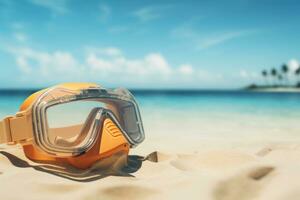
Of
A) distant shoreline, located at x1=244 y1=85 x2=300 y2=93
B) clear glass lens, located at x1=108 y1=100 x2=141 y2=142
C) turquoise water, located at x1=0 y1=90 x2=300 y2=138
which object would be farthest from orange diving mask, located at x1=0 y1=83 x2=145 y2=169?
distant shoreline, located at x1=244 y1=85 x2=300 y2=93

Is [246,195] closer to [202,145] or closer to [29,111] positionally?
[29,111]

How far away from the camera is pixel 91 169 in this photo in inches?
103

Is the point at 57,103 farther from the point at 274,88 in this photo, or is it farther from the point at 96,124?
the point at 274,88

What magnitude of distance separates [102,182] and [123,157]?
24.1 inches

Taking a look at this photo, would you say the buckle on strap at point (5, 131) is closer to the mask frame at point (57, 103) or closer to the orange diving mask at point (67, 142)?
the orange diving mask at point (67, 142)

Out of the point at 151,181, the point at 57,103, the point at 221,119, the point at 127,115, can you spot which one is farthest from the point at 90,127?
the point at 221,119

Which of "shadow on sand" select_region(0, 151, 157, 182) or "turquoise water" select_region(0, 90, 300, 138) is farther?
"turquoise water" select_region(0, 90, 300, 138)

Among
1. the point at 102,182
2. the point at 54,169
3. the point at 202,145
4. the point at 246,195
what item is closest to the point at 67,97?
the point at 54,169

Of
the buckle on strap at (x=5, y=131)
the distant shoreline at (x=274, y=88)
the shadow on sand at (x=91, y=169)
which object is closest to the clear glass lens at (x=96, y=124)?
the shadow on sand at (x=91, y=169)

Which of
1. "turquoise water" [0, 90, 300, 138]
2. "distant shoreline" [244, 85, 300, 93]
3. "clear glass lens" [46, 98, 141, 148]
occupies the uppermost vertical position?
"clear glass lens" [46, 98, 141, 148]

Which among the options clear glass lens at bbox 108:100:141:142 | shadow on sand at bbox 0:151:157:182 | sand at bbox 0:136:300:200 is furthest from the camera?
clear glass lens at bbox 108:100:141:142

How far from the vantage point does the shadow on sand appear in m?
2.45

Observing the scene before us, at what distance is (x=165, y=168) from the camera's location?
2715 millimetres

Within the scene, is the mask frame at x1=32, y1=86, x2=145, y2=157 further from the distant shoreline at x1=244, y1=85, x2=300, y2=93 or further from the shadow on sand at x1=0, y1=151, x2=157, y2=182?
the distant shoreline at x1=244, y1=85, x2=300, y2=93
